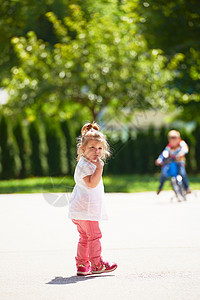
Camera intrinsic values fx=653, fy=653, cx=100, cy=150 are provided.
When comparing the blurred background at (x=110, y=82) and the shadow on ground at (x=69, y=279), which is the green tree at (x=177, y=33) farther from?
the shadow on ground at (x=69, y=279)

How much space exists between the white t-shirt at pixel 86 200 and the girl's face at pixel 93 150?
2.2 inches

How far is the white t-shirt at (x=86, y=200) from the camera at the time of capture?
6.18 meters

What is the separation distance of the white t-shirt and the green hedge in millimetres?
17148

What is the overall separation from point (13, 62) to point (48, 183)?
82.8ft

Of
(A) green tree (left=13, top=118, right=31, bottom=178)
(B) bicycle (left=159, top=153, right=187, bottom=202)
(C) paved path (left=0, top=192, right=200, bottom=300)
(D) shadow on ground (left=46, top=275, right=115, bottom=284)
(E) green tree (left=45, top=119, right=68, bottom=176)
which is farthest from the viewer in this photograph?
(E) green tree (left=45, top=119, right=68, bottom=176)

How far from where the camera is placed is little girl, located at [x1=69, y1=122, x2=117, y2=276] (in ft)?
20.3

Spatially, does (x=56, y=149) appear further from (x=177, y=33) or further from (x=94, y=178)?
(x=94, y=178)

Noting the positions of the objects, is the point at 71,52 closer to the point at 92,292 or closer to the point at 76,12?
the point at 76,12

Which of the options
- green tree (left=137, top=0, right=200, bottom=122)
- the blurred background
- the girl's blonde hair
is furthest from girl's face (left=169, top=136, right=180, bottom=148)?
green tree (left=137, top=0, right=200, bottom=122)

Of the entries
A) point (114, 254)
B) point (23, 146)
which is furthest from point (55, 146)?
point (114, 254)

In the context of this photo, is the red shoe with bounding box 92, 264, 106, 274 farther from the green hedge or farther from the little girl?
the green hedge

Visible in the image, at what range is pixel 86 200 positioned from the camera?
20.4ft

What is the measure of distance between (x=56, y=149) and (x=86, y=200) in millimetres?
18796

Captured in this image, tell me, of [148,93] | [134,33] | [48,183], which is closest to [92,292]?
[48,183]
